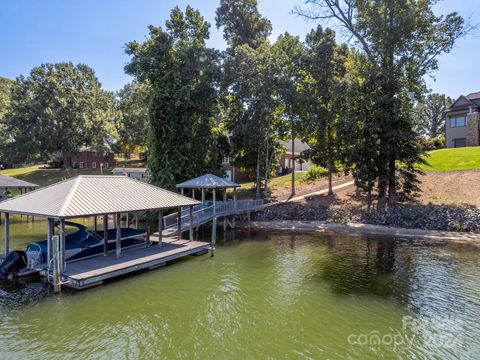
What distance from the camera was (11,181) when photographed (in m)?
31.9

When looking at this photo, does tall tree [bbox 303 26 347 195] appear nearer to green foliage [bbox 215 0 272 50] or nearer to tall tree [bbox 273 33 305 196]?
tall tree [bbox 273 33 305 196]

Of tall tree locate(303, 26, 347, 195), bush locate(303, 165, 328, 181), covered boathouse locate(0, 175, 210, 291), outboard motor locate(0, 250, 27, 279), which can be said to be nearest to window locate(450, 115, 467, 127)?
bush locate(303, 165, 328, 181)

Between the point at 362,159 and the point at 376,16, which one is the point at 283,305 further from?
the point at 376,16

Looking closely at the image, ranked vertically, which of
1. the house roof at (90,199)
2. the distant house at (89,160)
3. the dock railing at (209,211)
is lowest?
the dock railing at (209,211)

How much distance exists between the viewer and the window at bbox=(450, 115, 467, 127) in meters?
44.0

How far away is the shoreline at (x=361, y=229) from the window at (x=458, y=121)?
2816 cm

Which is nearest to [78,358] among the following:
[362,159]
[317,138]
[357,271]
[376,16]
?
[357,271]

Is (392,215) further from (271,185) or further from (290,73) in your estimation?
(271,185)

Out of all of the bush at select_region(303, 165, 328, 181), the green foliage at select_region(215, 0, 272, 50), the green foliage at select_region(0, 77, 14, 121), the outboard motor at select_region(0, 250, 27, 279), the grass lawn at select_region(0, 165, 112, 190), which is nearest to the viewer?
the outboard motor at select_region(0, 250, 27, 279)

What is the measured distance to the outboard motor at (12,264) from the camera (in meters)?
14.7

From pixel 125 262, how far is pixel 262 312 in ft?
23.2

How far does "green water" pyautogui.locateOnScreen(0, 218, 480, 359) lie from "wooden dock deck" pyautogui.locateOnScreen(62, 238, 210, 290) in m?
0.53

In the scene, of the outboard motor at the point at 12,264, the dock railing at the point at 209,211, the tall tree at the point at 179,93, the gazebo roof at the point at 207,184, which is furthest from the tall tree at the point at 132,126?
the outboard motor at the point at 12,264

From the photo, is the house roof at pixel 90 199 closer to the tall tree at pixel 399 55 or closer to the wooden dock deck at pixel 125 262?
the wooden dock deck at pixel 125 262
